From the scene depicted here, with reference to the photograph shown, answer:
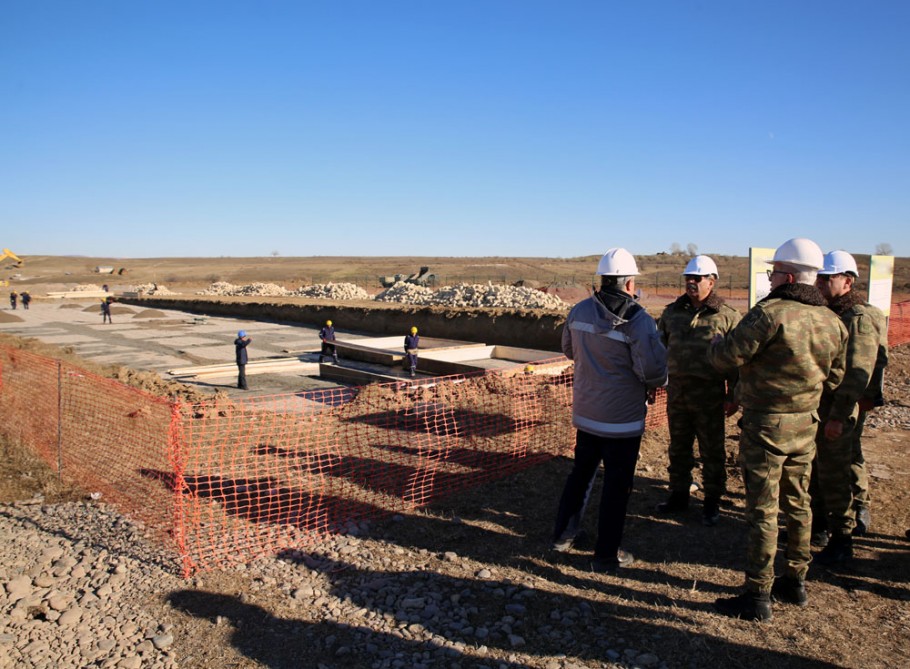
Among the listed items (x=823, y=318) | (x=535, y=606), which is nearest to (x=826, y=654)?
(x=535, y=606)

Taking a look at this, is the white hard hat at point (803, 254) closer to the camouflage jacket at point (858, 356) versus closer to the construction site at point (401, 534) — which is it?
the camouflage jacket at point (858, 356)

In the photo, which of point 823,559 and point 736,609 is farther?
point 823,559

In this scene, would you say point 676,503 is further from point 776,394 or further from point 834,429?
point 776,394

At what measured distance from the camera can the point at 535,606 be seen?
3912 millimetres

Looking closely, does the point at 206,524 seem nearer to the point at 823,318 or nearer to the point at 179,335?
the point at 823,318

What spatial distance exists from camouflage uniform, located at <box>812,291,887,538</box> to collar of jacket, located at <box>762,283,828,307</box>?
1.02 m

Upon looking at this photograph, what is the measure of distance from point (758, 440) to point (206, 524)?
13.4ft

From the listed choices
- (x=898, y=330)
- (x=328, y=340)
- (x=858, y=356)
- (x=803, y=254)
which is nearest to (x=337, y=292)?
(x=328, y=340)

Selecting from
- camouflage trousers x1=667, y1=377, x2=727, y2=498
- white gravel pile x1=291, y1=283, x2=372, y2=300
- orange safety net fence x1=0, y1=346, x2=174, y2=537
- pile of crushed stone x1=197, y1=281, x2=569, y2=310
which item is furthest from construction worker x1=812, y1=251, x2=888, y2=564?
white gravel pile x1=291, y1=283, x2=372, y2=300

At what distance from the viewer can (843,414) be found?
4.39 meters

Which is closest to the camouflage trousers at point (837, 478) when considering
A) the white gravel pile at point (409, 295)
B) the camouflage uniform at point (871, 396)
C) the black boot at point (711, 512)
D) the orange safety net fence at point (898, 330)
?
the camouflage uniform at point (871, 396)

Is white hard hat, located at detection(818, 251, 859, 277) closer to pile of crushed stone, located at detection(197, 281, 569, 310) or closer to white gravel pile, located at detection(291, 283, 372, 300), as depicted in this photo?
pile of crushed stone, located at detection(197, 281, 569, 310)

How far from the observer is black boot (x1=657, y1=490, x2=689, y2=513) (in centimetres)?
534

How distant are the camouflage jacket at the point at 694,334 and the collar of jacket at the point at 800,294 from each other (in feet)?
3.98
